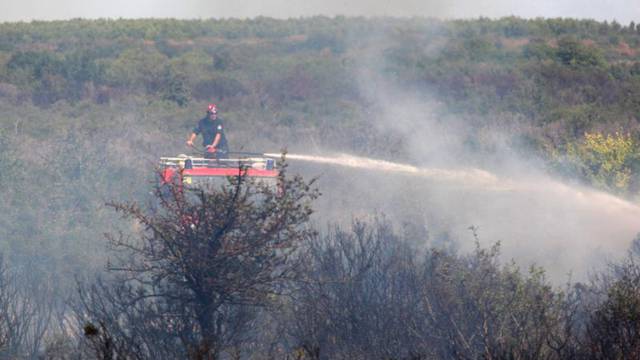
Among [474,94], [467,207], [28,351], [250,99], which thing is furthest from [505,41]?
[28,351]

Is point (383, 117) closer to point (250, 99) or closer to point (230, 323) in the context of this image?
point (250, 99)

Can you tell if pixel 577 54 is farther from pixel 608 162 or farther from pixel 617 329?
pixel 617 329

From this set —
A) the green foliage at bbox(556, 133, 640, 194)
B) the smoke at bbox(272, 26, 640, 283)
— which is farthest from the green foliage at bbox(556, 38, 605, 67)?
the green foliage at bbox(556, 133, 640, 194)

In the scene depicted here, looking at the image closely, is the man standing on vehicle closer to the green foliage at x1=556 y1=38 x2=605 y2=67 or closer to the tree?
the tree

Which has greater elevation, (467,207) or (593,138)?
(593,138)

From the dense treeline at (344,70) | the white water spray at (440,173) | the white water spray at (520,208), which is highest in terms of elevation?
the dense treeline at (344,70)

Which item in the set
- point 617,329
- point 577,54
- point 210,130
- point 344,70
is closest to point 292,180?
point 617,329

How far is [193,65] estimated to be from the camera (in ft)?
190

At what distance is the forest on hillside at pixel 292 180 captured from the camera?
550 inches

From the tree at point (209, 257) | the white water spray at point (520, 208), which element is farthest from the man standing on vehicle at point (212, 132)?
the tree at point (209, 257)

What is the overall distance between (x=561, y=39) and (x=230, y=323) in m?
46.3

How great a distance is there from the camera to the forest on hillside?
550 inches

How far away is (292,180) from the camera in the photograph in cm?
1465

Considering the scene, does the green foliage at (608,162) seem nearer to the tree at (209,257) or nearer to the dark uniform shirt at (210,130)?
the dark uniform shirt at (210,130)
